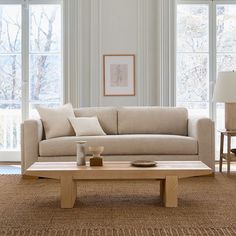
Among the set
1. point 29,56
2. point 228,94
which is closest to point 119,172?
point 228,94

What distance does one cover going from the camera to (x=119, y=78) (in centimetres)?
661

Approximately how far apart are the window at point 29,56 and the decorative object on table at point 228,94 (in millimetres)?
2342

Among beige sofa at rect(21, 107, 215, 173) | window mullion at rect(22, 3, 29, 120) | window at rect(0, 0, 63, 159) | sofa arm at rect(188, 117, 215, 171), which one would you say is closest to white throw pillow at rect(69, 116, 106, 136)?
beige sofa at rect(21, 107, 215, 173)

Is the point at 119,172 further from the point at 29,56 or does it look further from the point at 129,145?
the point at 29,56

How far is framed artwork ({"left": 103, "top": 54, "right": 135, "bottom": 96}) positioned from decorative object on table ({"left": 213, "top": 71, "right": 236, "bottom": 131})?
1.51m

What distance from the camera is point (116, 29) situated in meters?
6.52

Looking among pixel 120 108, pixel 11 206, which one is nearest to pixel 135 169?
pixel 11 206

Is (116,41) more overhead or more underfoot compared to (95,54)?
more overhead

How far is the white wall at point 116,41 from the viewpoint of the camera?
6.50 meters

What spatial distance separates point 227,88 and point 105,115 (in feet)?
4.80

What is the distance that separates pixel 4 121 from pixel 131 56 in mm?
2044

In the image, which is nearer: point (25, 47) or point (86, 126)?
point (86, 126)

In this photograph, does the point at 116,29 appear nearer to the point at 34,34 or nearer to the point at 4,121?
the point at 34,34

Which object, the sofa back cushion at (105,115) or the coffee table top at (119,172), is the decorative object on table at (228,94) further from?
the coffee table top at (119,172)
